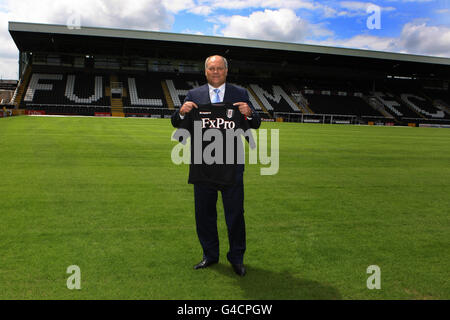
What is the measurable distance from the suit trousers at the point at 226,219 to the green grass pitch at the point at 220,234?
0.19 m

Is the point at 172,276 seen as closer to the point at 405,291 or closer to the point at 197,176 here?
the point at 197,176

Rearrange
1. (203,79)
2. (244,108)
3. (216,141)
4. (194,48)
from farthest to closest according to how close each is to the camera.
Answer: (203,79)
(194,48)
(216,141)
(244,108)

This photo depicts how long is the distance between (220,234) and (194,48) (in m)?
40.0

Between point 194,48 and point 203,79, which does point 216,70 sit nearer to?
point 194,48

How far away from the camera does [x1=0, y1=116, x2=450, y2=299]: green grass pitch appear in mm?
3100

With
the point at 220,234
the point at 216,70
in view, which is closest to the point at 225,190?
the point at 216,70

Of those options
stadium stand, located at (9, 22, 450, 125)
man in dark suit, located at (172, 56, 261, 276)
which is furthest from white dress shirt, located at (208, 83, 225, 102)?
stadium stand, located at (9, 22, 450, 125)

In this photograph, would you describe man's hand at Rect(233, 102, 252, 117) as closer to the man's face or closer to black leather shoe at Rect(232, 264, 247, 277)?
the man's face

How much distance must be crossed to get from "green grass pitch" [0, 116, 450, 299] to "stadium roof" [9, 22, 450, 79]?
31.9 meters

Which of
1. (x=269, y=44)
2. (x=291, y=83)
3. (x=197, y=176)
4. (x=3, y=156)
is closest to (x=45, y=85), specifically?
(x=269, y=44)

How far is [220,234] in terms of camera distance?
4.42 metres

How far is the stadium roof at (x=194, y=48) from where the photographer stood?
3678 centimetres

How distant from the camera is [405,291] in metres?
3.10
